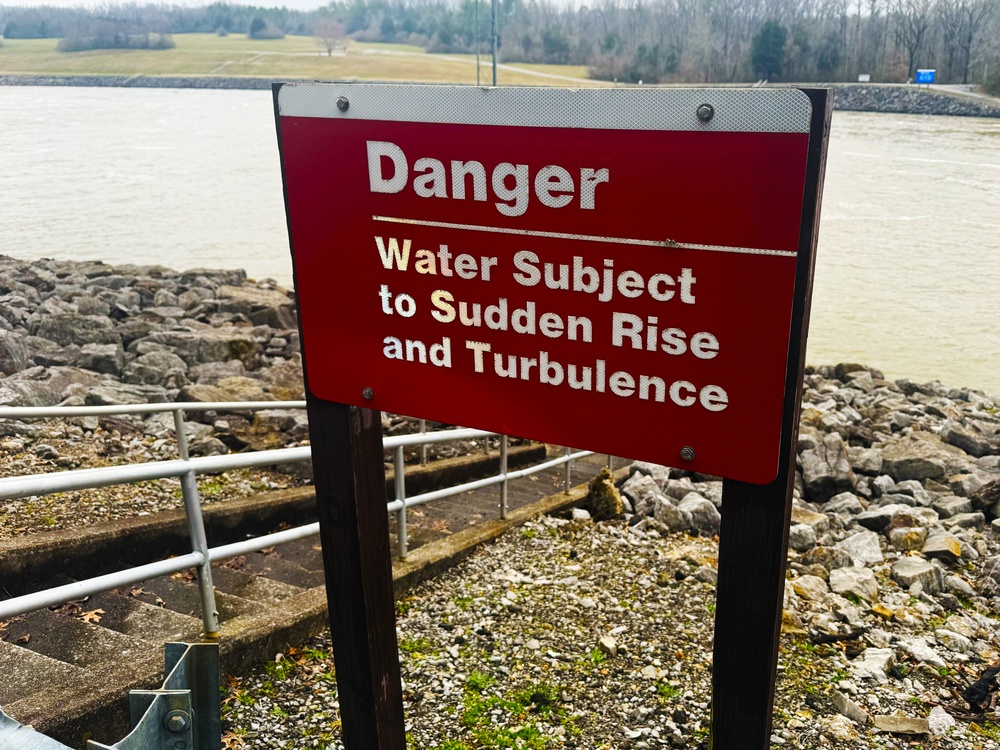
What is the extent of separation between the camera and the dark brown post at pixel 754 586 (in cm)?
160

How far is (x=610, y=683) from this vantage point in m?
3.83

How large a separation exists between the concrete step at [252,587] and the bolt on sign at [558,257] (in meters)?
2.44

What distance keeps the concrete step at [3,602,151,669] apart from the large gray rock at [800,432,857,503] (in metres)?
5.71

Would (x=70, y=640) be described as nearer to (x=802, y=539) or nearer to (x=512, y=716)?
(x=512, y=716)

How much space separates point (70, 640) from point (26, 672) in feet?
1.25

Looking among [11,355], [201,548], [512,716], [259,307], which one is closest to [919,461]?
[512,716]

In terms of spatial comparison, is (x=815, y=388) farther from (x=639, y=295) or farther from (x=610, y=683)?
(x=639, y=295)

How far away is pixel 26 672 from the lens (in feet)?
10.3

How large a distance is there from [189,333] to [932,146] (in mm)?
42218

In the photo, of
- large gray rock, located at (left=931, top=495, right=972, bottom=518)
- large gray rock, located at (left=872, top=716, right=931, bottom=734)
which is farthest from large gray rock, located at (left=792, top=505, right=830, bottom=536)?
large gray rock, located at (left=872, top=716, right=931, bottom=734)

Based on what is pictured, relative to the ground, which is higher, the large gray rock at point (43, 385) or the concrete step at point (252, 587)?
the concrete step at point (252, 587)

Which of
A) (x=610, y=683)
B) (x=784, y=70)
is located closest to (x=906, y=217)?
(x=784, y=70)

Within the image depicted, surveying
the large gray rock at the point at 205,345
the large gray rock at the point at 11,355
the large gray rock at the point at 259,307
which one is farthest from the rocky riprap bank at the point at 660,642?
the large gray rock at the point at 259,307

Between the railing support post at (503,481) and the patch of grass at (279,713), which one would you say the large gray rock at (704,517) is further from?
the patch of grass at (279,713)
